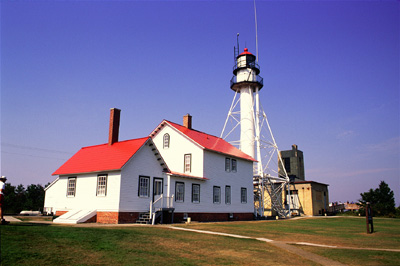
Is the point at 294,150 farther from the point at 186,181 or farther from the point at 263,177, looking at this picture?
the point at 186,181

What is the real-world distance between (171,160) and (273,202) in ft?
54.9

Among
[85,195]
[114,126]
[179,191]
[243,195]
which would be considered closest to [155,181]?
[179,191]

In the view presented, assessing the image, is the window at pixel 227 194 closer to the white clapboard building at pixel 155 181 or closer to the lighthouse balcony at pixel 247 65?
the white clapboard building at pixel 155 181

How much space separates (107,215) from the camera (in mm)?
24391

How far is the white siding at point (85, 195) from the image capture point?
24.5 meters

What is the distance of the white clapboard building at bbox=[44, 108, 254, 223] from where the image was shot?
2477cm

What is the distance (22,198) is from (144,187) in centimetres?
3201

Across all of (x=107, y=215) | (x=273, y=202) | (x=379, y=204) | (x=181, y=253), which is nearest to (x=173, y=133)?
(x=107, y=215)

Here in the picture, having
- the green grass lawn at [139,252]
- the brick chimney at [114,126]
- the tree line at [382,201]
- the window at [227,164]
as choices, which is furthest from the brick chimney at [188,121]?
the tree line at [382,201]

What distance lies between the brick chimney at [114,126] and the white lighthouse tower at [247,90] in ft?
61.5

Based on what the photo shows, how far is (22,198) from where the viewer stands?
48438mm

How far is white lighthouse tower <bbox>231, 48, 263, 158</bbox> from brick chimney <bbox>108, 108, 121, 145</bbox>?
737 inches

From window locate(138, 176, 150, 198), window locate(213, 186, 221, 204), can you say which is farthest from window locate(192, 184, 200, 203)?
window locate(138, 176, 150, 198)

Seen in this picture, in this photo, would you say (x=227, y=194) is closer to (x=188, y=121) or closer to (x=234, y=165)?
(x=234, y=165)
